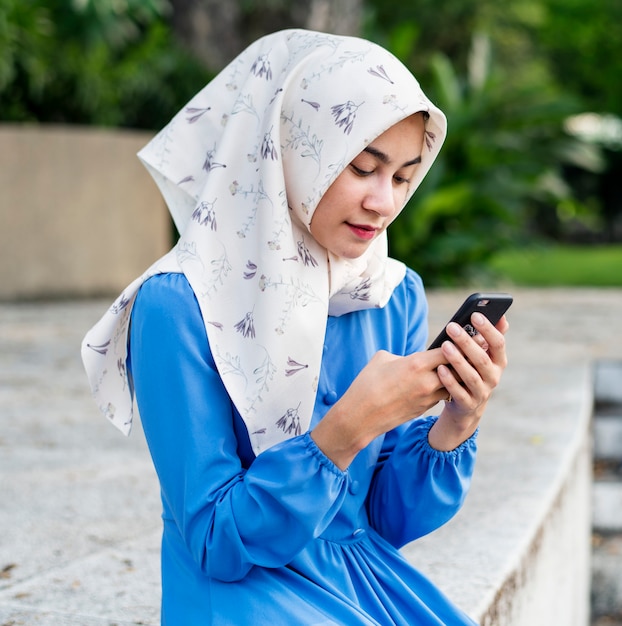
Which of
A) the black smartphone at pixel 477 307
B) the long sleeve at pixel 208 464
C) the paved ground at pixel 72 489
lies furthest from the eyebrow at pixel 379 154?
the paved ground at pixel 72 489

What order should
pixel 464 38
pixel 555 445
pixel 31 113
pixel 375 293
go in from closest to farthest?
pixel 375 293
pixel 555 445
pixel 31 113
pixel 464 38

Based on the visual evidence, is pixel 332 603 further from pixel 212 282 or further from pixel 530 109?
pixel 530 109

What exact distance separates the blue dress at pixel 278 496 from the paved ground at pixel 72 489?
76cm

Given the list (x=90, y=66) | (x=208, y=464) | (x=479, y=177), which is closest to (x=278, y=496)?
(x=208, y=464)

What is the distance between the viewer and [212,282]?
1692 millimetres

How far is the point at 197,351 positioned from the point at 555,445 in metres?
2.87

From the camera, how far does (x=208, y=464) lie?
164 centimetres

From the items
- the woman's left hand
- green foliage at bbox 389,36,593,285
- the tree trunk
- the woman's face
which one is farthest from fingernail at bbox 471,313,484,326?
the tree trunk

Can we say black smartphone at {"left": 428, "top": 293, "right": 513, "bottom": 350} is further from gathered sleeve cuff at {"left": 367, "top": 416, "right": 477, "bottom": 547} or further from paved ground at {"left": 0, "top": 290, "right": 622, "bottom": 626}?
paved ground at {"left": 0, "top": 290, "right": 622, "bottom": 626}

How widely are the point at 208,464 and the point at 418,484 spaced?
0.45m

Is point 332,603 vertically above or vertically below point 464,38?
above

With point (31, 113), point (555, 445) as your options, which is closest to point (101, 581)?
point (555, 445)

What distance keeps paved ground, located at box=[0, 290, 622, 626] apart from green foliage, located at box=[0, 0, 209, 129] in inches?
134

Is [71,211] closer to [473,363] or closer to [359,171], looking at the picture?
[359,171]
